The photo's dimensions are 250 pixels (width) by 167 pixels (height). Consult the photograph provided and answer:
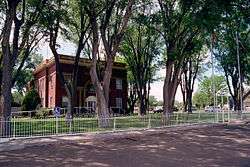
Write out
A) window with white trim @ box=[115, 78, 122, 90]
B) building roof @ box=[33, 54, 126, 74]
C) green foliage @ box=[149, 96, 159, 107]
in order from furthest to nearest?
green foliage @ box=[149, 96, 159, 107]
window with white trim @ box=[115, 78, 122, 90]
building roof @ box=[33, 54, 126, 74]

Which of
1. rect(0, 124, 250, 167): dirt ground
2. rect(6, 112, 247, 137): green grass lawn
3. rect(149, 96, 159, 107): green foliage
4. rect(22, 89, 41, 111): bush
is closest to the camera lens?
rect(0, 124, 250, 167): dirt ground

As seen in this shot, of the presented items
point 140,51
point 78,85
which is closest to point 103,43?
point 140,51

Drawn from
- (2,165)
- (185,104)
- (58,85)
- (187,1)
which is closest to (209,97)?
(185,104)

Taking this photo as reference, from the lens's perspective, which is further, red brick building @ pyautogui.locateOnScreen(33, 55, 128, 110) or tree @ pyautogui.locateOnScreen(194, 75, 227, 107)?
tree @ pyautogui.locateOnScreen(194, 75, 227, 107)

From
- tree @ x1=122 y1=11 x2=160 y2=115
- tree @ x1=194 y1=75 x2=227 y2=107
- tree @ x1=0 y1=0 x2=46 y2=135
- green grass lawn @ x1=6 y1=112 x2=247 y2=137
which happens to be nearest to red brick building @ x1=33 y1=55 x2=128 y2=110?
tree @ x1=122 y1=11 x2=160 y2=115

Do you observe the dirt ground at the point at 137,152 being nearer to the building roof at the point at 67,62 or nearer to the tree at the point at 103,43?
the tree at the point at 103,43

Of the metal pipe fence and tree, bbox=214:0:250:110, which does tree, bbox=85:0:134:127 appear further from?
tree, bbox=214:0:250:110

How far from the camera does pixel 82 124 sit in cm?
2066

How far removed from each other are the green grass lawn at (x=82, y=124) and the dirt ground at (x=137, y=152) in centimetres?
167

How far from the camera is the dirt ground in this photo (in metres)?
12.6

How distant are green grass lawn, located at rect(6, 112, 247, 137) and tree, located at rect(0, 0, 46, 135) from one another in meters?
0.72

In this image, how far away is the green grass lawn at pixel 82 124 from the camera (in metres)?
17.8

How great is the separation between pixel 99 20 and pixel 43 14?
14.1ft

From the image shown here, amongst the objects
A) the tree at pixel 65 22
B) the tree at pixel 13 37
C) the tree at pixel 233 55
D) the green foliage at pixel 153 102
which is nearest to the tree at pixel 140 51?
the tree at pixel 233 55
